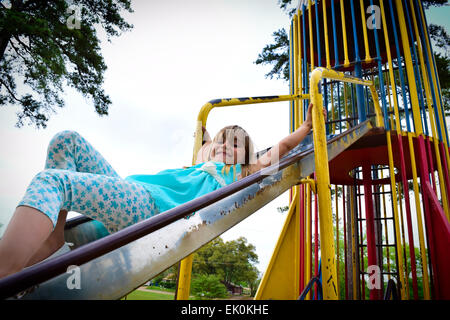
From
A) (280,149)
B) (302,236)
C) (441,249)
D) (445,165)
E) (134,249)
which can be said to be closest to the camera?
(134,249)

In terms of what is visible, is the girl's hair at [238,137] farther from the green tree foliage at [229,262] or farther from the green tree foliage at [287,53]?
the green tree foliage at [229,262]

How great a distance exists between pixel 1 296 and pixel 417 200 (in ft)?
10.4

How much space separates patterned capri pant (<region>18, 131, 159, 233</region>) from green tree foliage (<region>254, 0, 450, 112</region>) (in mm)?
8007

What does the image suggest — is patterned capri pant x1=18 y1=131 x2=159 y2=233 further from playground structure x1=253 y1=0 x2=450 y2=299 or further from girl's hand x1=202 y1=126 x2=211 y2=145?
playground structure x1=253 y1=0 x2=450 y2=299

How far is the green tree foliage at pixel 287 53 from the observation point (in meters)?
6.86

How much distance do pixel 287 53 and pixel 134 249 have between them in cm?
863

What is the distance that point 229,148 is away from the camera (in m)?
1.73

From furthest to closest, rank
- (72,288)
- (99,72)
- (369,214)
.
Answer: (99,72), (369,214), (72,288)

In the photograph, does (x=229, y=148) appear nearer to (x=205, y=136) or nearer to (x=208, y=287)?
(x=205, y=136)

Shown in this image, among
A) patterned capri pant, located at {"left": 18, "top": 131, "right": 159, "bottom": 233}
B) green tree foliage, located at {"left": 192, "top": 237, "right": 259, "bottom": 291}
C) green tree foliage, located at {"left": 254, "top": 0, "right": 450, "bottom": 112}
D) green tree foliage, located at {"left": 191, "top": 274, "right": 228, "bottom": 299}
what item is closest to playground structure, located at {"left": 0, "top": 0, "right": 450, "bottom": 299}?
patterned capri pant, located at {"left": 18, "top": 131, "right": 159, "bottom": 233}

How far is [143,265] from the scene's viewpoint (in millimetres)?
735

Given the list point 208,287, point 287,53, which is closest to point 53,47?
point 287,53
